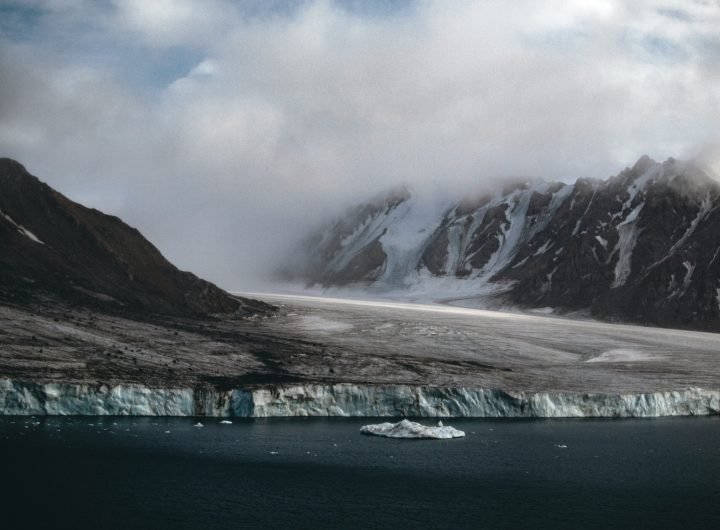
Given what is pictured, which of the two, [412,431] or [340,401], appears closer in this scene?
[412,431]

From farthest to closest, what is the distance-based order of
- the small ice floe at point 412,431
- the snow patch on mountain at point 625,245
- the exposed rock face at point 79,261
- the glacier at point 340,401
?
the snow patch on mountain at point 625,245
the exposed rock face at point 79,261
the glacier at point 340,401
the small ice floe at point 412,431

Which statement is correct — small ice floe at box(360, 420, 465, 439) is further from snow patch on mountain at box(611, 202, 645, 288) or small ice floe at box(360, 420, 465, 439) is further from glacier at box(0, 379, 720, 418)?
snow patch on mountain at box(611, 202, 645, 288)

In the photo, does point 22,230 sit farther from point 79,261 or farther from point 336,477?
point 336,477

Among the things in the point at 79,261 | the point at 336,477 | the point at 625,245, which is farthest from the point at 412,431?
the point at 625,245

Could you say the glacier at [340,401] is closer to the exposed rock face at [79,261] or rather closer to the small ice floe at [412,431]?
the small ice floe at [412,431]

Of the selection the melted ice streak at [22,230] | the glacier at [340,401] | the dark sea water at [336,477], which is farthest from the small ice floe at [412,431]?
the melted ice streak at [22,230]

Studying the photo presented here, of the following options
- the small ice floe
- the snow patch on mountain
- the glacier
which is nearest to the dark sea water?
the small ice floe
